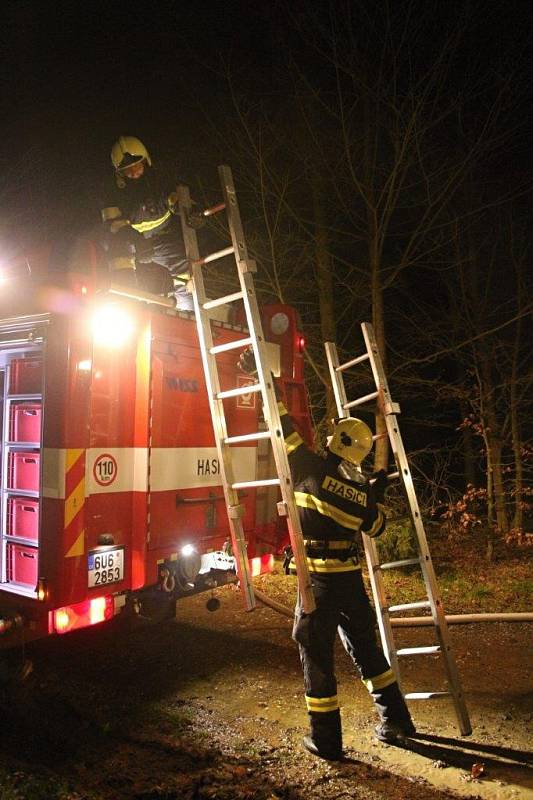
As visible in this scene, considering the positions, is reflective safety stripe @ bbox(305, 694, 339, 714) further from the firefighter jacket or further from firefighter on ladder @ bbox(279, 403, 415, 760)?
the firefighter jacket

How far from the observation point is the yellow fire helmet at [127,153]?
534 centimetres

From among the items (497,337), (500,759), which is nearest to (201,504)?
(500,759)

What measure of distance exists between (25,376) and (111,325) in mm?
728

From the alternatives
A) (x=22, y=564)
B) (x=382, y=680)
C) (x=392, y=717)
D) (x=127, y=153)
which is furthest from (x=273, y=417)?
(x=127, y=153)

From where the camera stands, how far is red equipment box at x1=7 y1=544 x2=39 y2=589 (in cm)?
426

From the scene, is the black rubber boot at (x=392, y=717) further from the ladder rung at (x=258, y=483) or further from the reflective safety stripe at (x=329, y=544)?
the ladder rung at (x=258, y=483)

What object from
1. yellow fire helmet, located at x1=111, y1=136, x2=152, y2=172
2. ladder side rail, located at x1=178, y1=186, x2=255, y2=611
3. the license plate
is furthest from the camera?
yellow fire helmet, located at x1=111, y1=136, x2=152, y2=172

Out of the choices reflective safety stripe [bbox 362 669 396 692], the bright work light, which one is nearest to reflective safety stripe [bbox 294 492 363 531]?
reflective safety stripe [bbox 362 669 396 692]

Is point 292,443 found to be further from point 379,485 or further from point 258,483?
point 379,485

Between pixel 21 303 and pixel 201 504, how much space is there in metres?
1.95

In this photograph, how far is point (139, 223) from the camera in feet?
15.3

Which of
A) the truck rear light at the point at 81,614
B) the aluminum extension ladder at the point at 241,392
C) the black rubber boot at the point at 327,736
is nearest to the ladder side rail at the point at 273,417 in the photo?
the aluminum extension ladder at the point at 241,392

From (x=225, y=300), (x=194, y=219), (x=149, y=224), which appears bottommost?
(x=225, y=300)

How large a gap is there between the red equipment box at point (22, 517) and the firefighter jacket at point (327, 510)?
1.89 meters
